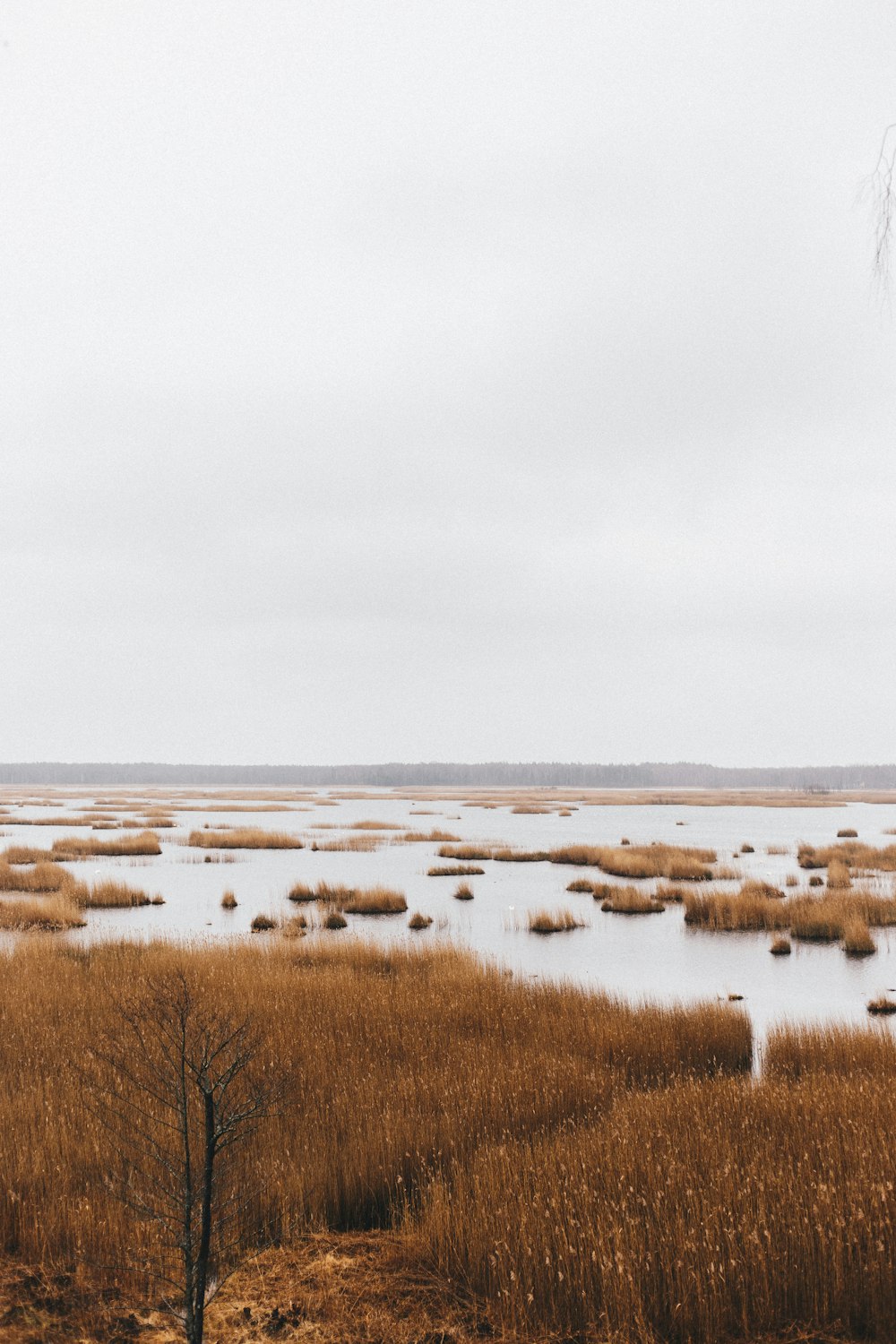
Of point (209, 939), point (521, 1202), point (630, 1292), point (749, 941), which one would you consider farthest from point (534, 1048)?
point (749, 941)

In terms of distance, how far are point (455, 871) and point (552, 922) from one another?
43.8ft

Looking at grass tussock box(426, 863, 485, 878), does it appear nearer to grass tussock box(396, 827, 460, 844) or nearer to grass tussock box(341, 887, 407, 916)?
grass tussock box(341, 887, 407, 916)

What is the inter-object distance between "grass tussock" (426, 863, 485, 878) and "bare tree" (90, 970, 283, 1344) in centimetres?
2497

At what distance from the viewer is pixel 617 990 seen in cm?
1561

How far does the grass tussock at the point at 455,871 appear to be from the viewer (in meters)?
35.4

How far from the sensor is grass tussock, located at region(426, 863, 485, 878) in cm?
3538

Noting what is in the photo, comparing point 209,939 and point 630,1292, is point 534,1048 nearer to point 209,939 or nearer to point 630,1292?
point 630,1292

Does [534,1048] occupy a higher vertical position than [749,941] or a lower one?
higher

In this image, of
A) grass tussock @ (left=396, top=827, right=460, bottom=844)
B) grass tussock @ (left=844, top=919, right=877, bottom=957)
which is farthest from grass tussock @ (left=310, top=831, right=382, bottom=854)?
grass tussock @ (left=844, top=919, right=877, bottom=957)

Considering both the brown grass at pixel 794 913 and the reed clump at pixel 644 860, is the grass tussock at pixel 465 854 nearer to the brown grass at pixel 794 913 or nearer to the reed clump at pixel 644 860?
the reed clump at pixel 644 860

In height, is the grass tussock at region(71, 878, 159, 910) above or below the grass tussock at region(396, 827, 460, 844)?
above

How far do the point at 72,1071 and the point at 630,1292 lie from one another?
640 centimetres

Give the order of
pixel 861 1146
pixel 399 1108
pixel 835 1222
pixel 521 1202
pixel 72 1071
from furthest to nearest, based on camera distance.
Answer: pixel 72 1071 → pixel 399 1108 → pixel 861 1146 → pixel 521 1202 → pixel 835 1222

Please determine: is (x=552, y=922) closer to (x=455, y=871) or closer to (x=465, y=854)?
(x=455, y=871)
